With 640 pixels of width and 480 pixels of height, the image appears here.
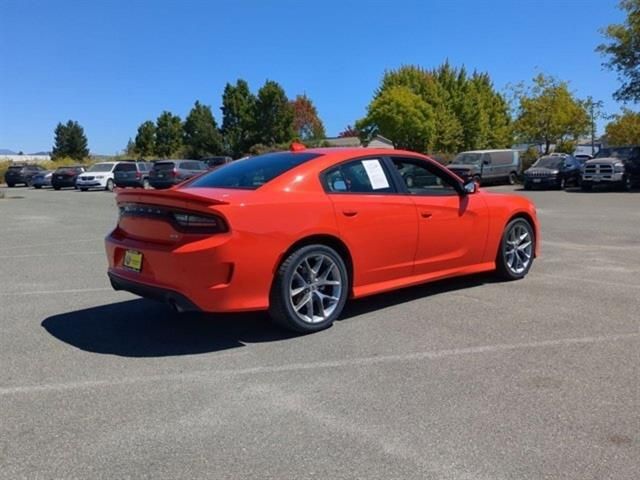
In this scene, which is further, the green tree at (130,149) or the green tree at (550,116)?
the green tree at (130,149)

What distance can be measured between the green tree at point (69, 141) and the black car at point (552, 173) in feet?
240

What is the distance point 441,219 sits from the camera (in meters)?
6.34

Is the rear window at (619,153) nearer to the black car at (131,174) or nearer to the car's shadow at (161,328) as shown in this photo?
the black car at (131,174)

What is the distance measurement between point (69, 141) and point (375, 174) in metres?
91.6

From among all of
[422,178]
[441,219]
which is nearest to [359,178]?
[422,178]

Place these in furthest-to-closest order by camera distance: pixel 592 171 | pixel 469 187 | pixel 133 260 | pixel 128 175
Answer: pixel 128 175 < pixel 592 171 < pixel 469 187 < pixel 133 260

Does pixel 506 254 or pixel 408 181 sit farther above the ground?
pixel 408 181

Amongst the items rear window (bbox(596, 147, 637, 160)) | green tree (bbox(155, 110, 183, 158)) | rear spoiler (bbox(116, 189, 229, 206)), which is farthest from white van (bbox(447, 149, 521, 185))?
green tree (bbox(155, 110, 183, 158))

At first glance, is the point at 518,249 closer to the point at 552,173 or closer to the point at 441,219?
the point at 441,219

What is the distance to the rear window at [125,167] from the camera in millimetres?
35906

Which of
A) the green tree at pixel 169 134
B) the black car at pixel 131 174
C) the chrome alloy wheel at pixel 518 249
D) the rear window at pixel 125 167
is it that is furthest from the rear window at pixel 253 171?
the green tree at pixel 169 134

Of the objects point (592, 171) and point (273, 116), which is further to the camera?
point (273, 116)

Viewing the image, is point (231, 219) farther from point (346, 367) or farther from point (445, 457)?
point (445, 457)

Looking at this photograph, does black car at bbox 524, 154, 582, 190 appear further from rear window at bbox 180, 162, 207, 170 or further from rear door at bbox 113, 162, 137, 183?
rear door at bbox 113, 162, 137, 183
